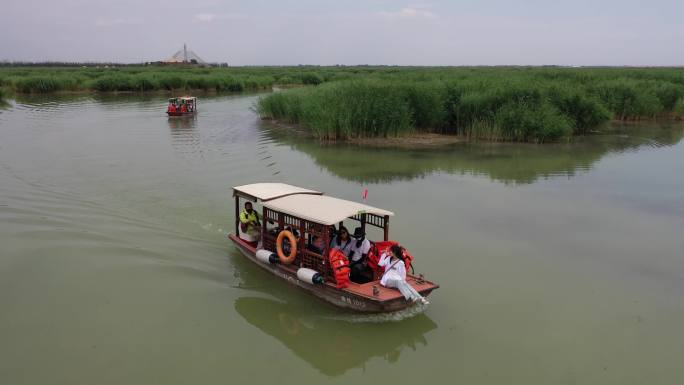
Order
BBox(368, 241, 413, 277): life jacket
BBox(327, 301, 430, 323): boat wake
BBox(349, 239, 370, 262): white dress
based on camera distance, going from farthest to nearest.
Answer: BBox(349, 239, 370, 262): white dress < BBox(368, 241, 413, 277): life jacket < BBox(327, 301, 430, 323): boat wake

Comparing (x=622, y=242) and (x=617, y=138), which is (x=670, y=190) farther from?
(x=617, y=138)

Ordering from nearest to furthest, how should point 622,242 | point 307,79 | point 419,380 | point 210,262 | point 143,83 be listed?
point 419,380 → point 210,262 → point 622,242 → point 143,83 → point 307,79

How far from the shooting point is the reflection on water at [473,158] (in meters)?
19.8

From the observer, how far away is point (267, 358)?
7973mm

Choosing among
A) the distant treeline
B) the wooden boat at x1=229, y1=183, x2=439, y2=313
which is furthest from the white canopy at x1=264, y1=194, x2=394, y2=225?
the distant treeline

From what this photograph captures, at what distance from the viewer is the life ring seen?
32.2ft

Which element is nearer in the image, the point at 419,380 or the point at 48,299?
the point at 419,380

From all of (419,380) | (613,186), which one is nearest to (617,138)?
(613,186)

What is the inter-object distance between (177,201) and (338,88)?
13.7 meters

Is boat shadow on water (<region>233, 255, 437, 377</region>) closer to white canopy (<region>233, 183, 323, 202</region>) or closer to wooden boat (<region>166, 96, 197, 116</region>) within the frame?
white canopy (<region>233, 183, 323, 202</region>)

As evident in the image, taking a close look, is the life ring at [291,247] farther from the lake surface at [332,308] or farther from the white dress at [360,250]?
the white dress at [360,250]

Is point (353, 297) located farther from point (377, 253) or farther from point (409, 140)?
point (409, 140)

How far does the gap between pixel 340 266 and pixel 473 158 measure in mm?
14958

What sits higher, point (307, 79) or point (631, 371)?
point (307, 79)
